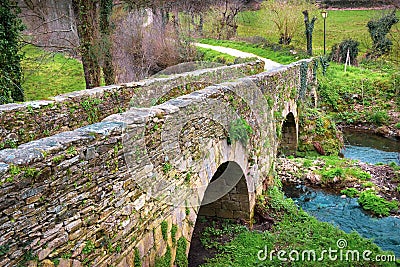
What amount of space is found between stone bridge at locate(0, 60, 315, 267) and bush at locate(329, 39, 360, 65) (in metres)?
20.4

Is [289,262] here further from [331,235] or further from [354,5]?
[354,5]

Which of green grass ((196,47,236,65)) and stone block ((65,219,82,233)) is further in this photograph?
green grass ((196,47,236,65))

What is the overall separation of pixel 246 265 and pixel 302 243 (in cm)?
151

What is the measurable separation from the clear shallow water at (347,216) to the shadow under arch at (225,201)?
2.41 m

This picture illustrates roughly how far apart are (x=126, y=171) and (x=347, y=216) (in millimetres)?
7559

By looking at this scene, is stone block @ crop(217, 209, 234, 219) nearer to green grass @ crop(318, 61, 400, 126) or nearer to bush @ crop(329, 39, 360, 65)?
green grass @ crop(318, 61, 400, 126)

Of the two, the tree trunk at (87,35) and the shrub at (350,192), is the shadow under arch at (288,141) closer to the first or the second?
the shrub at (350,192)

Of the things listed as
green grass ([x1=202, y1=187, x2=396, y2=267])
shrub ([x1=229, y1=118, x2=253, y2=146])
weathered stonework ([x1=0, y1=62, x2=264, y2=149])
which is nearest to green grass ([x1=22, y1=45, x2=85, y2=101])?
weathered stonework ([x1=0, y1=62, x2=264, y2=149])

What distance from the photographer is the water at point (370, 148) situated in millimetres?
15093

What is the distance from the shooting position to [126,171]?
4203mm

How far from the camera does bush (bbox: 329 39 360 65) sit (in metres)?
27.3

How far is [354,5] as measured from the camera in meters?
42.4


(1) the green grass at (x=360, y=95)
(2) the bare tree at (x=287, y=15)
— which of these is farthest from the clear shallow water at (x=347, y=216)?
(2) the bare tree at (x=287, y=15)

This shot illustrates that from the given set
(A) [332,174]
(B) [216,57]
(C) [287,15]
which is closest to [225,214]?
(A) [332,174]
